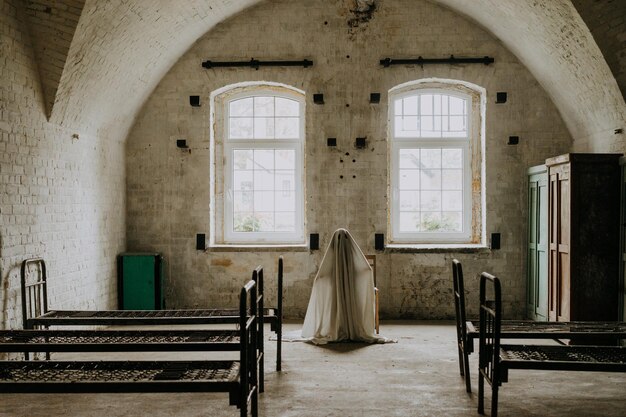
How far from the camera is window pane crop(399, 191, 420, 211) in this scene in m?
7.66

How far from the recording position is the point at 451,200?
7660mm

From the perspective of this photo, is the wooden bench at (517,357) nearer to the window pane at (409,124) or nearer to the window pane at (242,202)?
the window pane at (409,124)

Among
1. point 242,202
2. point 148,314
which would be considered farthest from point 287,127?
point 148,314

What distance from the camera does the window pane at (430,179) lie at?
7648 mm

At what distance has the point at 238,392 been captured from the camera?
3119 mm

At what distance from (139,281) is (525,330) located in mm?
4756

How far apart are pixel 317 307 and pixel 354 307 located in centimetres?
39

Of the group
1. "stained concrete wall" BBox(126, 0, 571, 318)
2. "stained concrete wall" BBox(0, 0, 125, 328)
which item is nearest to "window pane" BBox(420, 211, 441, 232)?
"stained concrete wall" BBox(126, 0, 571, 318)

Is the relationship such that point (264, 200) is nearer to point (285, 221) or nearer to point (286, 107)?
point (285, 221)

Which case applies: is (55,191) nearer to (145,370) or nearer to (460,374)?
(145,370)

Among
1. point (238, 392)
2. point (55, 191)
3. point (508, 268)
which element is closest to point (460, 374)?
point (238, 392)

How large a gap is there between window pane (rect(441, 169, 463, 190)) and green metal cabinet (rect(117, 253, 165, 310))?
3.85 m

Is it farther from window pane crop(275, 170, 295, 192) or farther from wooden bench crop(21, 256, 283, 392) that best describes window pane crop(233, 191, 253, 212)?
wooden bench crop(21, 256, 283, 392)

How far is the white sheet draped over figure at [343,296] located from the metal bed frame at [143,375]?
2.08 meters
